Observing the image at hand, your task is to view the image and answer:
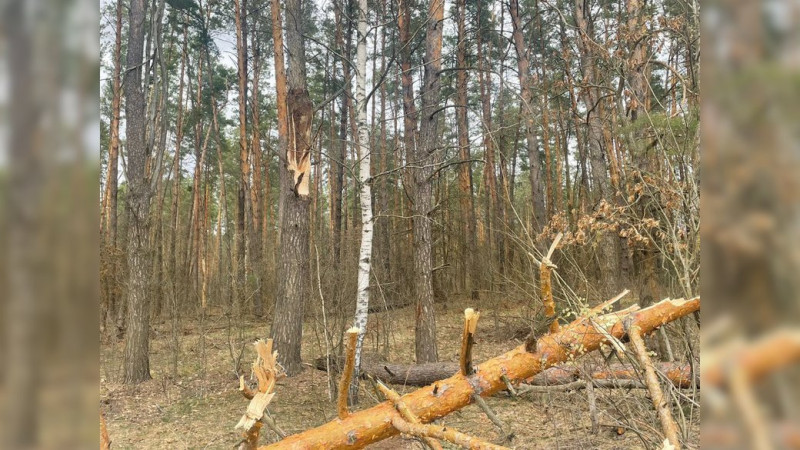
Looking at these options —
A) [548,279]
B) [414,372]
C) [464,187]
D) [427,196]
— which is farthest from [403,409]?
[464,187]

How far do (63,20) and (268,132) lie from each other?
63.0ft

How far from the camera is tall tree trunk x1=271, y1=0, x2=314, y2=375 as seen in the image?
6605 millimetres

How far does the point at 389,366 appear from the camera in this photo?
7.45 metres

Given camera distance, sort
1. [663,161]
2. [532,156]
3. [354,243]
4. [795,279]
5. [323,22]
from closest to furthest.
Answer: [795,279]
[663,161]
[354,243]
[532,156]
[323,22]

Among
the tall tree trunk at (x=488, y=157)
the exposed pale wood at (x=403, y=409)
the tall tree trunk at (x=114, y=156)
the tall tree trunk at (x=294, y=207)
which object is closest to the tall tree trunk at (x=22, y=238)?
the exposed pale wood at (x=403, y=409)

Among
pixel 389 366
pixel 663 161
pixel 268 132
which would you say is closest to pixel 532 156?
pixel 389 366

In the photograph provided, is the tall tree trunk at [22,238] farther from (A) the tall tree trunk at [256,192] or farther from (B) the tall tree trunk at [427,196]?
(A) the tall tree trunk at [256,192]

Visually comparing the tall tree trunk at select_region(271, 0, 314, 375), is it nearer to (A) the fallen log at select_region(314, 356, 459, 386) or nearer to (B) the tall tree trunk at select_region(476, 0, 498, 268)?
(A) the fallen log at select_region(314, 356, 459, 386)

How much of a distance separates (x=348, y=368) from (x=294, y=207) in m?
4.46

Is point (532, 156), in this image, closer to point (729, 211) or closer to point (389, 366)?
point (389, 366)

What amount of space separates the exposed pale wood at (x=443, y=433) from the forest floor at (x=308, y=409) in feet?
3.70

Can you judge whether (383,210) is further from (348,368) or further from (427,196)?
(348,368)

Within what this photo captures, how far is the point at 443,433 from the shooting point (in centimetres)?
272

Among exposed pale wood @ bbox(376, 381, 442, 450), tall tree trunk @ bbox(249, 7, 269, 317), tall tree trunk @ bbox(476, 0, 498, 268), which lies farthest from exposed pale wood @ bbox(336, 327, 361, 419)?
tall tree trunk @ bbox(476, 0, 498, 268)
